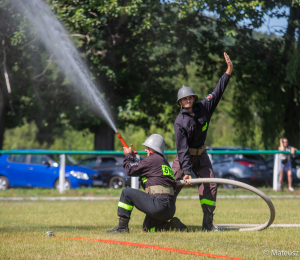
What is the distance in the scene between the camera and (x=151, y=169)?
598 centimetres

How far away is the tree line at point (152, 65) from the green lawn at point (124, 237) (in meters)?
7.74

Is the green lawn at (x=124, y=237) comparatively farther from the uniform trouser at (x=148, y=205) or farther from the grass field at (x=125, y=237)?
the uniform trouser at (x=148, y=205)

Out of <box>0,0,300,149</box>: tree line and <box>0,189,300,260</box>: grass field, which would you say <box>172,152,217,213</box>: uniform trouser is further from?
<box>0,0,300,149</box>: tree line

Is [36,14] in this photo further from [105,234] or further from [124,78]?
[105,234]

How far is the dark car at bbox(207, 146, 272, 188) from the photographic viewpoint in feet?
53.7

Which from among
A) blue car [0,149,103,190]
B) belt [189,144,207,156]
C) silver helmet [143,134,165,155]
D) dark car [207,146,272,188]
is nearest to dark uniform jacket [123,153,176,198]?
silver helmet [143,134,165,155]

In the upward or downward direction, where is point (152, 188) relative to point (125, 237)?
upward

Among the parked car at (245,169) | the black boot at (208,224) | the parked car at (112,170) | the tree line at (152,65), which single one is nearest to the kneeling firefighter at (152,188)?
the black boot at (208,224)

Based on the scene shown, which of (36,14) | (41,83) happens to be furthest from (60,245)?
(41,83)

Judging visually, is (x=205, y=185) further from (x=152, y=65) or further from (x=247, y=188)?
(x=152, y=65)

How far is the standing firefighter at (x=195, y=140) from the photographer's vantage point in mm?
6039

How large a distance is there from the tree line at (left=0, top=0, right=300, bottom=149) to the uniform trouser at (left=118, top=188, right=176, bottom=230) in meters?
9.51

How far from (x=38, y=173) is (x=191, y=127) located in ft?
36.4

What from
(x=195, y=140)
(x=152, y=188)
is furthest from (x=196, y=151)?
(x=152, y=188)
